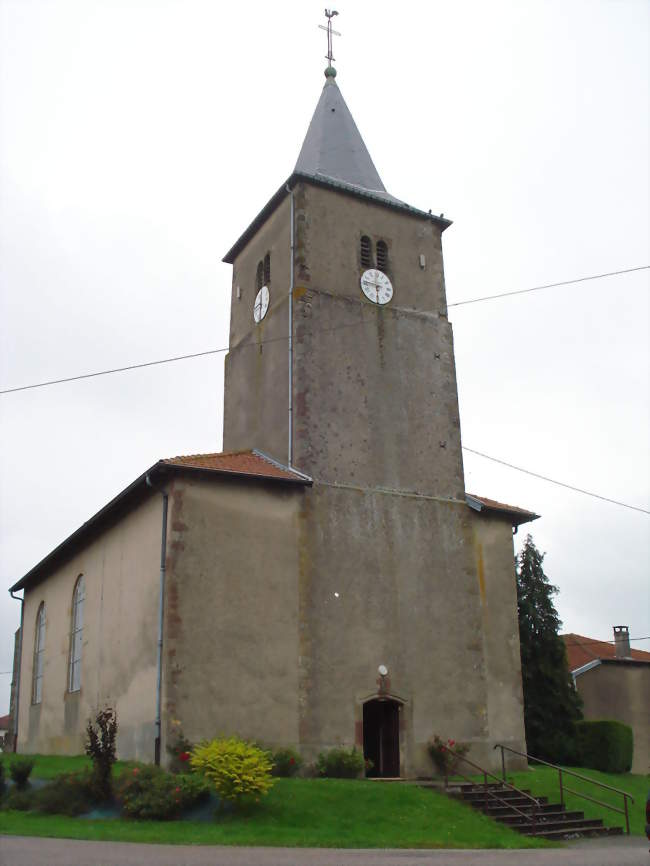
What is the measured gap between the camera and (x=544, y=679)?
30.8 meters

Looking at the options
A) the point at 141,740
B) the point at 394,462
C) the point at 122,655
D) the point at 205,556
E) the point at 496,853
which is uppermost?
the point at 394,462

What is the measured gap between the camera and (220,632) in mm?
20125

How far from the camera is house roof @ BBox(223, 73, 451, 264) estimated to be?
87.5 ft

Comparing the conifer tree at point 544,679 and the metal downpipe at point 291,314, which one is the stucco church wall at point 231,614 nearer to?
the metal downpipe at point 291,314

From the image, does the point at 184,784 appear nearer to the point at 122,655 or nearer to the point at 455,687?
the point at 122,655

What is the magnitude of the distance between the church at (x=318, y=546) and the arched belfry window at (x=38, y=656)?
1.97 m

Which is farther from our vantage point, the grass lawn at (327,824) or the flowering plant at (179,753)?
the flowering plant at (179,753)

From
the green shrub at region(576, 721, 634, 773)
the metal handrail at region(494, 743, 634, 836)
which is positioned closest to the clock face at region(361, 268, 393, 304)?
the metal handrail at region(494, 743, 634, 836)

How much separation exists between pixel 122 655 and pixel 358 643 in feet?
18.9

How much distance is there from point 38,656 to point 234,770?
59.0ft

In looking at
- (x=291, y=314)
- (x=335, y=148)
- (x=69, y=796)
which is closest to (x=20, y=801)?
(x=69, y=796)

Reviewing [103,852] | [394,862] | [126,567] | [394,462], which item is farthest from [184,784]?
[394,462]

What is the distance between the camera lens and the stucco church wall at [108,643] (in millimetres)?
20672

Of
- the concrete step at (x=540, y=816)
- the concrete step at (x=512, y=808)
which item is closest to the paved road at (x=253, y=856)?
the concrete step at (x=540, y=816)
